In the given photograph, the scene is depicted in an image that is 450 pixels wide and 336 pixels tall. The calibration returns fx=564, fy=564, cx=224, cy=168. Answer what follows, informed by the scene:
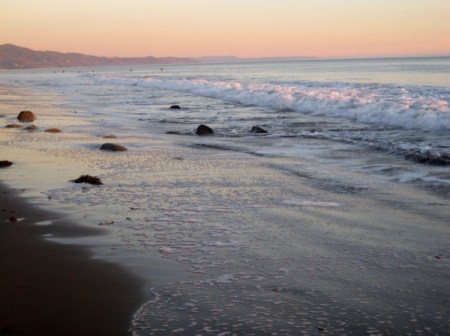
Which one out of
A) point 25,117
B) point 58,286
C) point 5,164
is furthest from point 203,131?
point 58,286

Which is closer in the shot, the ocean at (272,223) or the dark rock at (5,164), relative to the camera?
the ocean at (272,223)

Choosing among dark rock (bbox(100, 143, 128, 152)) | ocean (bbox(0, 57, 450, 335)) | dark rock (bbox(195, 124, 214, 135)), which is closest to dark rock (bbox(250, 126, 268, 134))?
ocean (bbox(0, 57, 450, 335))

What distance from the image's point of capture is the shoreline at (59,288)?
384 cm

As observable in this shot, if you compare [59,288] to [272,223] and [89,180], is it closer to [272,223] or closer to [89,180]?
[272,223]

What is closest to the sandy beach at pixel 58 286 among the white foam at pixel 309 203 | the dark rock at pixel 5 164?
the white foam at pixel 309 203

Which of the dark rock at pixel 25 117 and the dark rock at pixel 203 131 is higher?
the dark rock at pixel 25 117

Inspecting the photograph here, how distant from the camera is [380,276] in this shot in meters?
4.75

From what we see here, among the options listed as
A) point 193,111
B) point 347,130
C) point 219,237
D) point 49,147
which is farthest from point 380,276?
point 193,111

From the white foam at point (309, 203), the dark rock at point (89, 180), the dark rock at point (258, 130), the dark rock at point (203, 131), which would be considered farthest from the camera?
the dark rock at point (258, 130)

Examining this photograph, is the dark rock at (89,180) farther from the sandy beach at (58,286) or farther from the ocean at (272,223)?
the sandy beach at (58,286)

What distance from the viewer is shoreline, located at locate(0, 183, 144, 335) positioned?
12.6 ft

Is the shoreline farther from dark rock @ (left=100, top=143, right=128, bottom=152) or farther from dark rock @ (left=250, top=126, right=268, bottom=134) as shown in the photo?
dark rock @ (left=250, top=126, right=268, bottom=134)

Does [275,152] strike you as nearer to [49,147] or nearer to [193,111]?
[49,147]

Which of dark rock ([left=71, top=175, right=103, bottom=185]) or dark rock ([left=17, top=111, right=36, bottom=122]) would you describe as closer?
dark rock ([left=71, top=175, right=103, bottom=185])
